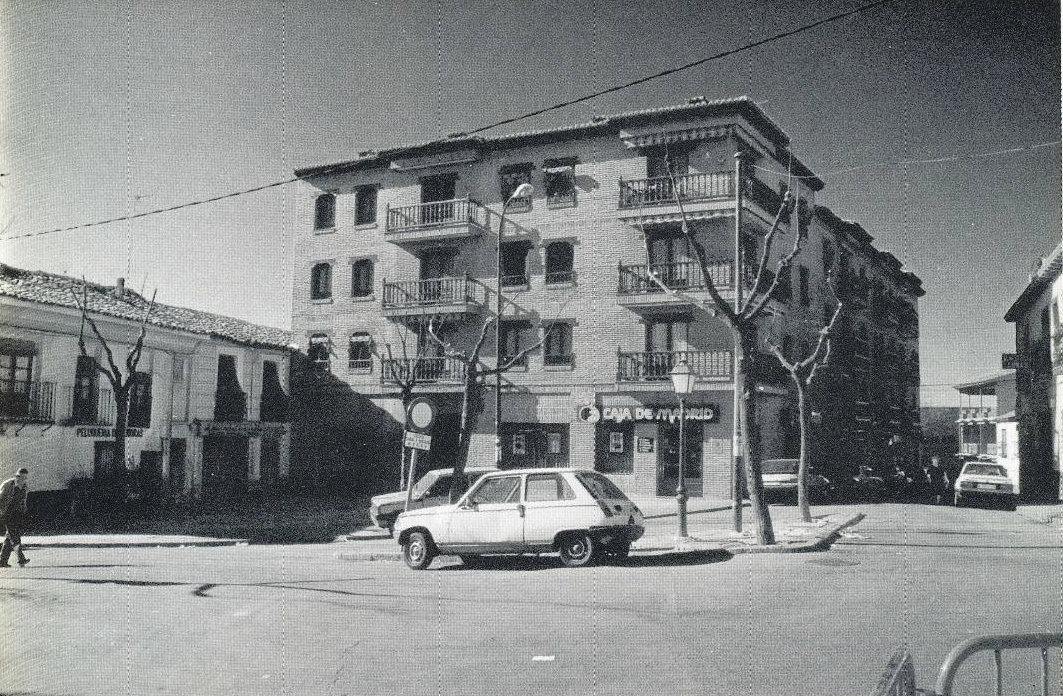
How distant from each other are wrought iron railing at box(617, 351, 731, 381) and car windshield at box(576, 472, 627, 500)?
6.19 m

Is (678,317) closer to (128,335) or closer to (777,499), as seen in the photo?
(777,499)

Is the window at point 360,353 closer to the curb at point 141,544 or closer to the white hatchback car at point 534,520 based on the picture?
the curb at point 141,544

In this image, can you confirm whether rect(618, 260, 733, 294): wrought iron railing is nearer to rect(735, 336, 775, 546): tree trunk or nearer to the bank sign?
the bank sign

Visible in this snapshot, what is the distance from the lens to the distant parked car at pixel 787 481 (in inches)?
876

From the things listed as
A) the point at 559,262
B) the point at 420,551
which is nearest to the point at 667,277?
the point at 559,262

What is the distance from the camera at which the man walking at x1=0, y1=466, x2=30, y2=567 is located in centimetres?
1127

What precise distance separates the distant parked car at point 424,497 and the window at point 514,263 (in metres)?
6.39

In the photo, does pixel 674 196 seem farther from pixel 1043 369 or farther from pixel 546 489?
pixel 1043 369

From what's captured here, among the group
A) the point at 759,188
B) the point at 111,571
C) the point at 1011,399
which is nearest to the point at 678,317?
the point at 759,188

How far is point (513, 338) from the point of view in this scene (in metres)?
21.5

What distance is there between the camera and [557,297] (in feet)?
67.6

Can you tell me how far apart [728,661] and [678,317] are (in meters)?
11.6

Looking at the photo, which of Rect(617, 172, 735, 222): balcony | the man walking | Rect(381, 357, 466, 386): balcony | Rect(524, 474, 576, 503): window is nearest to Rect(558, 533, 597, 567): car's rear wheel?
Rect(524, 474, 576, 503): window

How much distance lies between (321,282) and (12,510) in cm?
1745
